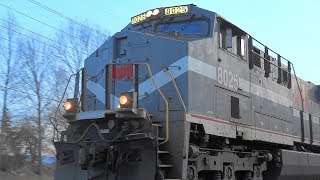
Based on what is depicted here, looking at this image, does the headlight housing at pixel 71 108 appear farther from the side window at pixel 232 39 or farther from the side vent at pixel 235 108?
the side vent at pixel 235 108

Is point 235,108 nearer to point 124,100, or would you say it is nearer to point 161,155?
Answer: point 161,155

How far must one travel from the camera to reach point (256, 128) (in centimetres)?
970

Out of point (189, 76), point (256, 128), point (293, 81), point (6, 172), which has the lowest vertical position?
point (6, 172)

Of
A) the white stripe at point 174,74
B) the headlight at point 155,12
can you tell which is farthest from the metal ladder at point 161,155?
the headlight at point 155,12

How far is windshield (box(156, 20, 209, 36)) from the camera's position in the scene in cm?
832

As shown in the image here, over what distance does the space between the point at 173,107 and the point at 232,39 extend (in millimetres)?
2359

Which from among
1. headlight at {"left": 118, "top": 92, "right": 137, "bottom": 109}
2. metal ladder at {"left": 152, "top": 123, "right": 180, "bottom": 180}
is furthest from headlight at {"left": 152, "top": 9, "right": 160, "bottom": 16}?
metal ladder at {"left": 152, "top": 123, "right": 180, "bottom": 180}

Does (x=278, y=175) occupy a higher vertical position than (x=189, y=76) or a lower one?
lower

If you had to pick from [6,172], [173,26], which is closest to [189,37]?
[173,26]

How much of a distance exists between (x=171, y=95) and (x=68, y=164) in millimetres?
2248

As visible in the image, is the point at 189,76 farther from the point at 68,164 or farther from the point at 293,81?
the point at 293,81

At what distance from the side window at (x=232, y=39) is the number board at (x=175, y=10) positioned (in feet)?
2.58

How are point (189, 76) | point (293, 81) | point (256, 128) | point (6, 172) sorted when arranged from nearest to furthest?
point (189, 76)
point (256, 128)
point (293, 81)
point (6, 172)

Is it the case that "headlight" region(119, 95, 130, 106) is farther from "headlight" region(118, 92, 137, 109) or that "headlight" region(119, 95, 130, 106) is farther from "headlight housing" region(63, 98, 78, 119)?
"headlight housing" region(63, 98, 78, 119)
